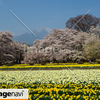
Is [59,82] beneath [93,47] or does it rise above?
beneath

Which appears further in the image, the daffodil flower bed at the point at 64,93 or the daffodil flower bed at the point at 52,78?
the daffodil flower bed at the point at 52,78

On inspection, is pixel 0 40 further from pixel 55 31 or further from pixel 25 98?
pixel 25 98

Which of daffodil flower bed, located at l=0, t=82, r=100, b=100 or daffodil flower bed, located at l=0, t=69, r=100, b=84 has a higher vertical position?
daffodil flower bed, located at l=0, t=69, r=100, b=84

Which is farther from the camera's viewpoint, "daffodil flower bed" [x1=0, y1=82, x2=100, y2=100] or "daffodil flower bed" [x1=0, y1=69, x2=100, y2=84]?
"daffodil flower bed" [x1=0, y1=69, x2=100, y2=84]

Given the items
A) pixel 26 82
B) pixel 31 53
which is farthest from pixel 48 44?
pixel 26 82

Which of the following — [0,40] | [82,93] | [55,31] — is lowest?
[82,93]

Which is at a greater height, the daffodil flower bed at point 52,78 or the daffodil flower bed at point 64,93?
the daffodil flower bed at point 52,78

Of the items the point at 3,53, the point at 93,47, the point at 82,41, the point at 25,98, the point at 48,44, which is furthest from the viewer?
the point at 82,41

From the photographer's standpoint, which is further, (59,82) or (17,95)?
(59,82)

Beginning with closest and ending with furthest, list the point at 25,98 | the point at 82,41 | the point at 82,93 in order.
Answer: the point at 25,98 → the point at 82,93 → the point at 82,41

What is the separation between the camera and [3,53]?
2316 cm

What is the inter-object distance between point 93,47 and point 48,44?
8966mm

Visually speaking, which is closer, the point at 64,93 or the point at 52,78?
the point at 64,93

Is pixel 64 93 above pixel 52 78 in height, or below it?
below
